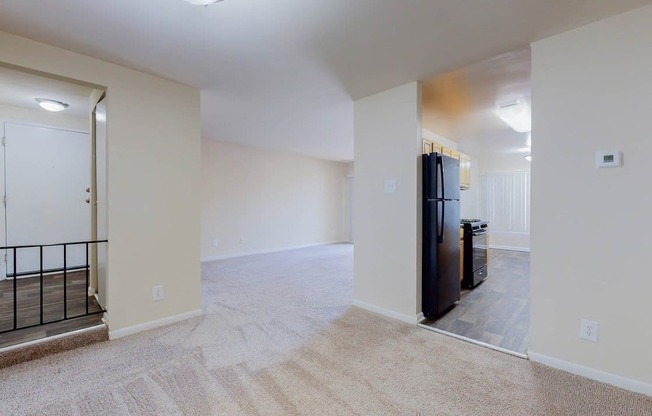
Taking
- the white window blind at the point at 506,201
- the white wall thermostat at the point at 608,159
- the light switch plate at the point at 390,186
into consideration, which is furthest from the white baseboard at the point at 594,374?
the white window blind at the point at 506,201

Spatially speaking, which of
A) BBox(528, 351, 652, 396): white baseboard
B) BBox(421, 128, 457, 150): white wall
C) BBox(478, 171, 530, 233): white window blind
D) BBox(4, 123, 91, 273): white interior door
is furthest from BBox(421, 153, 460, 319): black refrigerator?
BBox(478, 171, 530, 233): white window blind

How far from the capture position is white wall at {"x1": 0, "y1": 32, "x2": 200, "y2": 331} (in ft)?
7.96

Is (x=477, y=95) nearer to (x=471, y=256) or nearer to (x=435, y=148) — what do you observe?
(x=435, y=148)

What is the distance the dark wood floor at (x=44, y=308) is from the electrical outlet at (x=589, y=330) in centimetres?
366

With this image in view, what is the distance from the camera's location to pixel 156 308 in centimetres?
267

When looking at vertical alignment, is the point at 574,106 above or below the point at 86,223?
above

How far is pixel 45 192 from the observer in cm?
381

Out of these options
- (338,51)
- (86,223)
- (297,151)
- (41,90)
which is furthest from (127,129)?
(297,151)

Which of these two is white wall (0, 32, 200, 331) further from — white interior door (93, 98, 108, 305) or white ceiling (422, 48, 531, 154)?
white ceiling (422, 48, 531, 154)

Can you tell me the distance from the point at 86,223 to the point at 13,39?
2810mm

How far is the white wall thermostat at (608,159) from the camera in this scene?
1.79 m

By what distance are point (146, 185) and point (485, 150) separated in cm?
665

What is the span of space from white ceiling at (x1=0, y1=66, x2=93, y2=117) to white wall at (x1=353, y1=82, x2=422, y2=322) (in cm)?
284

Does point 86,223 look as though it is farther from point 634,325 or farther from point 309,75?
point 634,325
